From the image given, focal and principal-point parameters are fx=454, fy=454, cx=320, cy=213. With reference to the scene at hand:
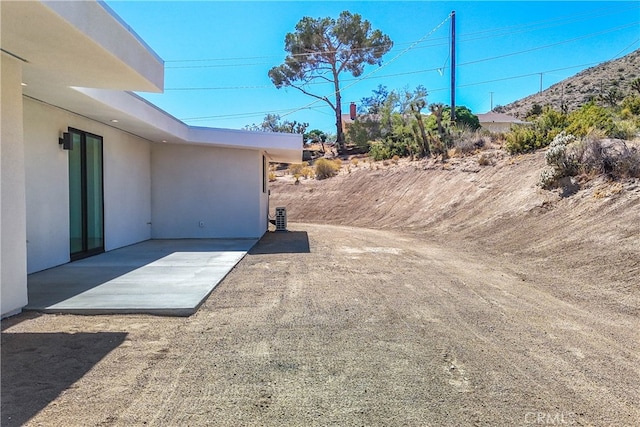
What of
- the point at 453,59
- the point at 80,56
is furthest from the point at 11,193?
the point at 453,59

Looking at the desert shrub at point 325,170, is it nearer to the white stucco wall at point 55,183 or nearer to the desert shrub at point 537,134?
the desert shrub at point 537,134

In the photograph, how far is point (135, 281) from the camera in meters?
6.90

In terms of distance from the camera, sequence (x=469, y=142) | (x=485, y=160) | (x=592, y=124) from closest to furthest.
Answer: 1. (x=592, y=124)
2. (x=485, y=160)
3. (x=469, y=142)

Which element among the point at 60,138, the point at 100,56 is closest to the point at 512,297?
the point at 100,56

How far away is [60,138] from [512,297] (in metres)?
8.25

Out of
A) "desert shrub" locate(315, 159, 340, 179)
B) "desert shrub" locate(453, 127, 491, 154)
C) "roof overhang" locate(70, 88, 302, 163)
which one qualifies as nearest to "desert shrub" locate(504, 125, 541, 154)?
"desert shrub" locate(453, 127, 491, 154)

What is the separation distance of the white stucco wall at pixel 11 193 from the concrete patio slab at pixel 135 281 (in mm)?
394

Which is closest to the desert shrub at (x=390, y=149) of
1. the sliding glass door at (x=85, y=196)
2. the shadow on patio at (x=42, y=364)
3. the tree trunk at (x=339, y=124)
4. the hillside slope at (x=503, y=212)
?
the hillside slope at (x=503, y=212)

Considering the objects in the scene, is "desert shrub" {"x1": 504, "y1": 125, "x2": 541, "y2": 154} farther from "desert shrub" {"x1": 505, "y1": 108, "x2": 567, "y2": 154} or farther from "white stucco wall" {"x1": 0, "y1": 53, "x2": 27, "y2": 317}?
"white stucco wall" {"x1": 0, "y1": 53, "x2": 27, "y2": 317}

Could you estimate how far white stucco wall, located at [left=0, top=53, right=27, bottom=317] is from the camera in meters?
4.90

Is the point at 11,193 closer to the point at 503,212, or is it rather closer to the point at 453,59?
the point at 503,212

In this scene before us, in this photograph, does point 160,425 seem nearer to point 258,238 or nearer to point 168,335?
point 168,335

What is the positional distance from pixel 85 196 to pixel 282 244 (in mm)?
4818

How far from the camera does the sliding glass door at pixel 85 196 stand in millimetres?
9039
